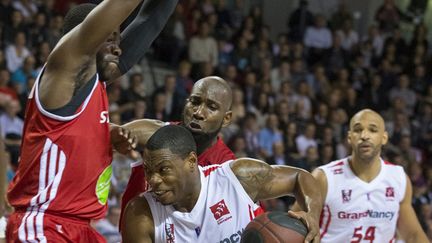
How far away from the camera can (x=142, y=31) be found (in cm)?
462

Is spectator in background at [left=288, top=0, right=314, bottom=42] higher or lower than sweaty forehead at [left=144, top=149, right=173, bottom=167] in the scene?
lower

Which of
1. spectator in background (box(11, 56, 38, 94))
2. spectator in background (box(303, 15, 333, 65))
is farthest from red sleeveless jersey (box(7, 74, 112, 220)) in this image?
spectator in background (box(303, 15, 333, 65))

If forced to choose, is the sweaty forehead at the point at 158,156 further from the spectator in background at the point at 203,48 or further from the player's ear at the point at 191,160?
A: the spectator in background at the point at 203,48

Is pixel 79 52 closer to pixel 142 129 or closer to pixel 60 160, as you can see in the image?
pixel 60 160

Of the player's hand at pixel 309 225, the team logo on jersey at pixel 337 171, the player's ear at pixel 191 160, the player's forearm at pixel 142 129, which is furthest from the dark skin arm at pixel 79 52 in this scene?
the team logo on jersey at pixel 337 171

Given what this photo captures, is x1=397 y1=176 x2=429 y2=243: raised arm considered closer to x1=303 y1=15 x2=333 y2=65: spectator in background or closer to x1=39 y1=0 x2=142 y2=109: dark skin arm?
x1=39 y1=0 x2=142 y2=109: dark skin arm

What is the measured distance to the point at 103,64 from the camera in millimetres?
4012

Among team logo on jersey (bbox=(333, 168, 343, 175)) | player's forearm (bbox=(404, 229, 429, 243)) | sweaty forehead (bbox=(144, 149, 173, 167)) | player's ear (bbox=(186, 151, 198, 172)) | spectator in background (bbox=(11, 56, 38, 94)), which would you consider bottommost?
spectator in background (bbox=(11, 56, 38, 94))

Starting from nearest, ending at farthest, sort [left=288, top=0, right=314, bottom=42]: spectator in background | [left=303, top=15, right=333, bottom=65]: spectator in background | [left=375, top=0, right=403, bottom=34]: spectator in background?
1. [left=303, top=15, right=333, bottom=65]: spectator in background
2. [left=288, top=0, right=314, bottom=42]: spectator in background
3. [left=375, top=0, right=403, bottom=34]: spectator in background

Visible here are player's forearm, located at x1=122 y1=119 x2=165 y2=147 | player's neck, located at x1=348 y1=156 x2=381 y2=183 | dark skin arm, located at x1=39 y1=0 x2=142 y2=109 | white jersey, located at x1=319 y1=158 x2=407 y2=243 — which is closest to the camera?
dark skin arm, located at x1=39 y1=0 x2=142 y2=109

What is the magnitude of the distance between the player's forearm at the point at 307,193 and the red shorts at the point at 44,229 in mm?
1134

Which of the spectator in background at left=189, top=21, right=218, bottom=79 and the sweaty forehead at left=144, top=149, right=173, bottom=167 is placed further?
the spectator in background at left=189, top=21, right=218, bottom=79

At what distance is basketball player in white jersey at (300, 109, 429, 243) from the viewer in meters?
6.58

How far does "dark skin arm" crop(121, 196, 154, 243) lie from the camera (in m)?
4.18
